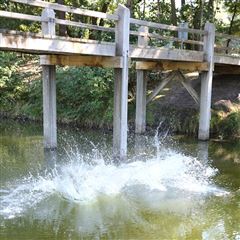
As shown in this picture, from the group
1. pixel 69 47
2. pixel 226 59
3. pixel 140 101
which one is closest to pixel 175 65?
pixel 140 101

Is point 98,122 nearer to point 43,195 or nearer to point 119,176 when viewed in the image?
point 119,176

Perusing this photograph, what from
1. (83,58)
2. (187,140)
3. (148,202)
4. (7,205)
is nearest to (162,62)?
(187,140)

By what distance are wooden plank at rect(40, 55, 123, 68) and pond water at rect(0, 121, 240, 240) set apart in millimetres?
2487

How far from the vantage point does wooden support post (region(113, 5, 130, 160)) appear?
33.8 ft

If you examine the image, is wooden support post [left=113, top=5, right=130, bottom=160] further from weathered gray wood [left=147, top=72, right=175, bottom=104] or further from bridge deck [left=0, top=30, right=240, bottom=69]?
weathered gray wood [left=147, top=72, right=175, bottom=104]

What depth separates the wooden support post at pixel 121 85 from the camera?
406 inches

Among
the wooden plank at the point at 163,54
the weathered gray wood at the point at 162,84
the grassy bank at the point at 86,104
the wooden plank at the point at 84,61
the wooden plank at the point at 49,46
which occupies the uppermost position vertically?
the wooden plank at the point at 49,46

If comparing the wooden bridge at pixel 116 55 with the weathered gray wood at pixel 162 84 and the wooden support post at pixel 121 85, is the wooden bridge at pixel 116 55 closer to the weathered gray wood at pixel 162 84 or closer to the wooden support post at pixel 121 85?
the wooden support post at pixel 121 85

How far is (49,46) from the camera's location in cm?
859

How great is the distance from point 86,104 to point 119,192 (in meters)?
8.44

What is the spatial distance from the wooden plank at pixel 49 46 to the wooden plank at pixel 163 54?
3.08 ft

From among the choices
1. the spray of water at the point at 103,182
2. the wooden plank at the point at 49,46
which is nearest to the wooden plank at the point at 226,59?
the spray of water at the point at 103,182

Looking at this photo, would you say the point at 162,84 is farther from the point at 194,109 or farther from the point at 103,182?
the point at 103,182

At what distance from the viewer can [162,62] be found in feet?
46.5
